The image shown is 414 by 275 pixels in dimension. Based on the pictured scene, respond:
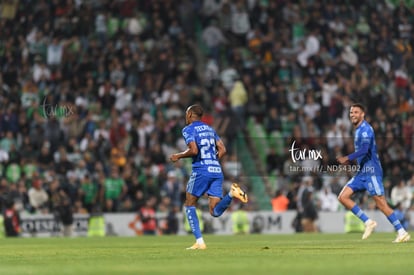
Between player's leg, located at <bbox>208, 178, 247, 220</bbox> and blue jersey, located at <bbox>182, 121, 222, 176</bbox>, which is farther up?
blue jersey, located at <bbox>182, 121, 222, 176</bbox>

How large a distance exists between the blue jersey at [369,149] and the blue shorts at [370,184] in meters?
0.08

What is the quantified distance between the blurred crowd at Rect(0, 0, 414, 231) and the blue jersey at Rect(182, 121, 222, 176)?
43.9ft

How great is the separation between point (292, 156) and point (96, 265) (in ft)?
60.8

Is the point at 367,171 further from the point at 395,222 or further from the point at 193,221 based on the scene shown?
the point at 193,221

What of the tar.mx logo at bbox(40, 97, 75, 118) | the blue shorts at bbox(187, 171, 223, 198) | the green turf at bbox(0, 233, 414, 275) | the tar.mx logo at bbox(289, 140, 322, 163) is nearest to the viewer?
the green turf at bbox(0, 233, 414, 275)

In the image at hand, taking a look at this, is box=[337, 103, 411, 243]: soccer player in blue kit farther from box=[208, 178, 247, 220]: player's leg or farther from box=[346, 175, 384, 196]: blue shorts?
box=[208, 178, 247, 220]: player's leg

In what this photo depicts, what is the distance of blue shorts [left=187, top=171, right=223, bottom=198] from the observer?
19953 mm

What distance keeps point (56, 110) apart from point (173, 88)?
3914mm

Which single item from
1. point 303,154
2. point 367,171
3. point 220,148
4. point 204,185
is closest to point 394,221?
point 367,171

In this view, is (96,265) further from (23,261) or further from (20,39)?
(20,39)

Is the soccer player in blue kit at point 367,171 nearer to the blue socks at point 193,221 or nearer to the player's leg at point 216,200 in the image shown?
the player's leg at point 216,200

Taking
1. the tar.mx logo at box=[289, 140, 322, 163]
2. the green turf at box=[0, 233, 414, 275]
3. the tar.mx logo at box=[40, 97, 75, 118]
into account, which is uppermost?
the tar.mx logo at box=[40, 97, 75, 118]

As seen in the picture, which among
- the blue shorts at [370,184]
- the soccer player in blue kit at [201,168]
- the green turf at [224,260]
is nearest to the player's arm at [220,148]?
the soccer player in blue kit at [201,168]

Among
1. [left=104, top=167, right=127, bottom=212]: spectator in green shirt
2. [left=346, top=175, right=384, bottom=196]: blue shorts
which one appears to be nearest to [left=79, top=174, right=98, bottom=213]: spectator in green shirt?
[left=104, top=167, right=127, bottom=212]: spectator in green shirt
